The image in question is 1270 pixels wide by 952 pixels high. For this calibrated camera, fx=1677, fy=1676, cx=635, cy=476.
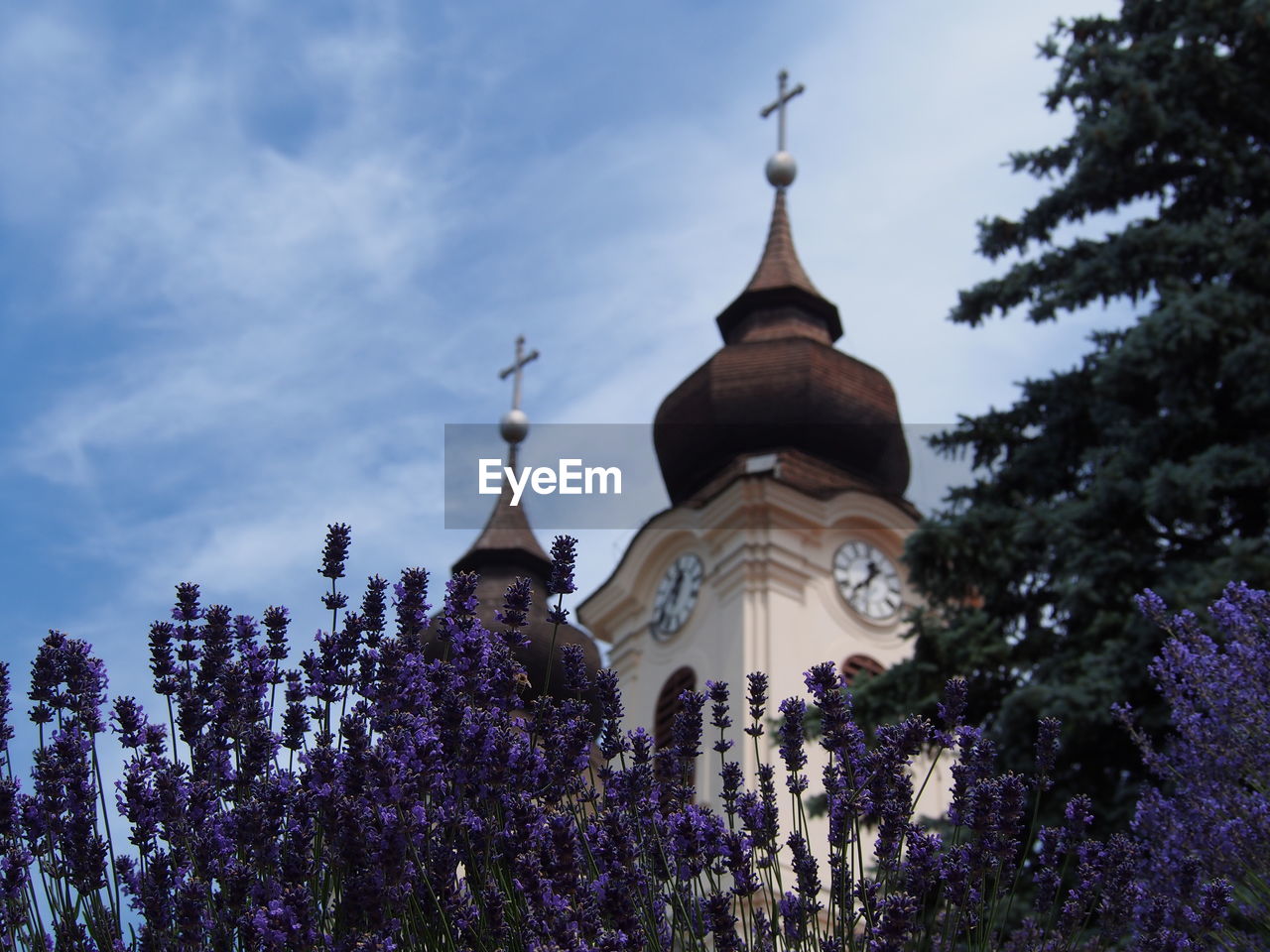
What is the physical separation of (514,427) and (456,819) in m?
39.0

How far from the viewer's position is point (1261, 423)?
12.0m

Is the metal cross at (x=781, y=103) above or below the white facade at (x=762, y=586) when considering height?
above

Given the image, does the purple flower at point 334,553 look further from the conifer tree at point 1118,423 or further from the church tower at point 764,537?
the church tower at point 764,537

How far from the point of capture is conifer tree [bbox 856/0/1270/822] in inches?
437

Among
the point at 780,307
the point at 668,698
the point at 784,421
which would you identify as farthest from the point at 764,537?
the point at 780,307

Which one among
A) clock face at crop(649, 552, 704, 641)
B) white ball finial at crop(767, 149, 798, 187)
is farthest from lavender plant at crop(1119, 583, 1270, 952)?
white ball finial at crop(767, 149, 798, 187)

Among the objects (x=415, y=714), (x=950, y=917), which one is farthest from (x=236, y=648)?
(x=950, y=917)

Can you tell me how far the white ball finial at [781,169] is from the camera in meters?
39.4

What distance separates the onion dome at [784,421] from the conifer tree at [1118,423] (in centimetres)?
1514

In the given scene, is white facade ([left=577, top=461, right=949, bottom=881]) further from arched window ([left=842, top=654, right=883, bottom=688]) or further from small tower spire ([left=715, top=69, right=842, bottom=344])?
small tower spire ([left=715, top=69, right=842, bottom=344])

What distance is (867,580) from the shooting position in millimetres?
28094

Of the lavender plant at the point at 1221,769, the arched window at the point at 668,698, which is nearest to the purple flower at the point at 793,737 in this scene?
the lavender plant at the point at 1221,769

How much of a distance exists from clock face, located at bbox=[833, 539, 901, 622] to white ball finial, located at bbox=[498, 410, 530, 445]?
15801 mm

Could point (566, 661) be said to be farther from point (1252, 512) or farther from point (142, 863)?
point (1252, 512)
